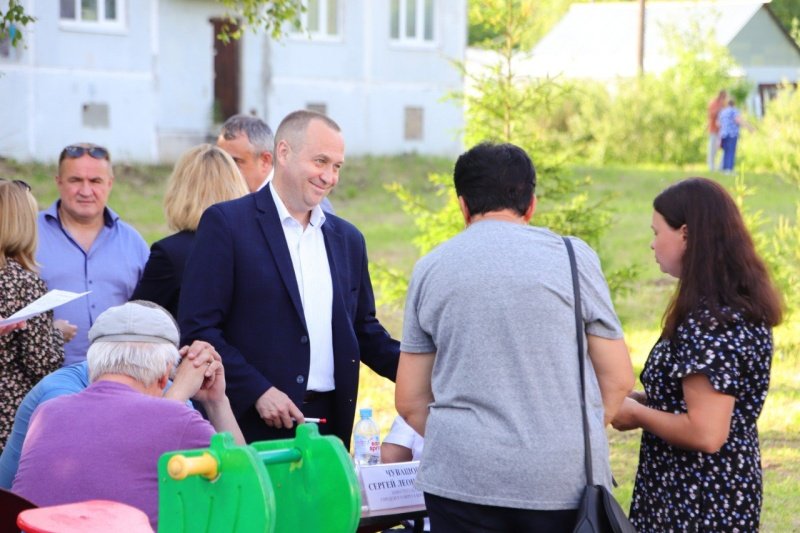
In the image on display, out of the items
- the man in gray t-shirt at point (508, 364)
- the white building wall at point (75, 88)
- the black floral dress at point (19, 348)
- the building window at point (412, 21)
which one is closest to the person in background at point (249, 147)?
the black floral dress at point (19, 348)

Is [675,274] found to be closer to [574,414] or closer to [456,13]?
[574,414]

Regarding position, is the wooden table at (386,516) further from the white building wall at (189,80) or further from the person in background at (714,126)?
the person in background at (714,126)

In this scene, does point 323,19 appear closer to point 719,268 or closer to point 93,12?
point 93,12

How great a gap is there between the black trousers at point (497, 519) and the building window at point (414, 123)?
25.4m

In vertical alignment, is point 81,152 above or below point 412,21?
below

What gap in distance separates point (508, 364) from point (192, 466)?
93cm

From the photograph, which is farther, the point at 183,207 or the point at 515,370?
the point at 183,207

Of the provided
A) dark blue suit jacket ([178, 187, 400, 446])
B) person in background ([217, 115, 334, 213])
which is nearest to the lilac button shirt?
person in background ([217, 115, 334, 213])

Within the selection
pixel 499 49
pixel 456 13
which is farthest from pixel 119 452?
pixel 456 13

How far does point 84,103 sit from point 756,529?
21552 mm

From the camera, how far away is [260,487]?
2.62 metres

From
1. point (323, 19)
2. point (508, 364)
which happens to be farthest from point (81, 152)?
point (323, 19)

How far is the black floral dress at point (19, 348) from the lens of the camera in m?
4.77

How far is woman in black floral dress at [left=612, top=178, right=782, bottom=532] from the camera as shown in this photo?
353 centimetres
